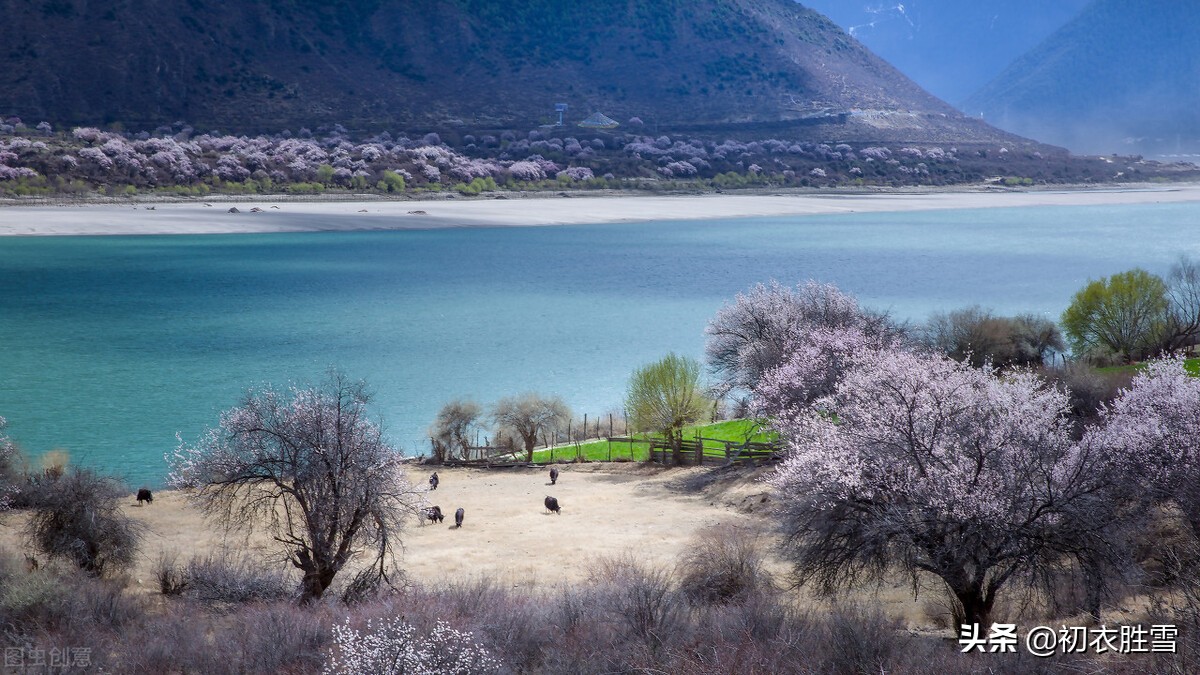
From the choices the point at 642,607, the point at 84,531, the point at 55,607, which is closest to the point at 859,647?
the point at 642,607

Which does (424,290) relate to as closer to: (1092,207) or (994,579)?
(994,579)

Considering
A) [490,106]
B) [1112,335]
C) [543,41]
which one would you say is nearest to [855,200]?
[490,106]

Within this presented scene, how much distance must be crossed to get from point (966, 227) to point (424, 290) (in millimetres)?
46415

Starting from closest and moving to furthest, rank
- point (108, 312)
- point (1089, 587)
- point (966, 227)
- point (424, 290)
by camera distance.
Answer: point (1089, 587), point (108, 312), point (424, 290), point (966, 227)

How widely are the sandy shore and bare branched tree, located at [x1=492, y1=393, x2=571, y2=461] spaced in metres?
43.1

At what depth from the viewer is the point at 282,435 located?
43.7ft

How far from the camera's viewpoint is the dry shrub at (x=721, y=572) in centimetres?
1352

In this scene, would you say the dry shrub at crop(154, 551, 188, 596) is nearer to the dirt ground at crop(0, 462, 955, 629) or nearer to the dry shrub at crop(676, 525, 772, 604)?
the dirt ground at crop(0, 462, 955, 629)

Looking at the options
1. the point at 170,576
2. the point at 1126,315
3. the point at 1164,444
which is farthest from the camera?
the point at 1126,315

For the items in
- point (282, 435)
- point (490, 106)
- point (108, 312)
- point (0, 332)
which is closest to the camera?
point (282, 435)

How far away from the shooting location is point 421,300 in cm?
4912

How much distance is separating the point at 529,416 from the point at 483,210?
184ft

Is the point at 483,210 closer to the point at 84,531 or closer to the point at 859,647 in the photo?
the point at 84,531

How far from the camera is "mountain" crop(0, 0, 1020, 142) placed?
10461 cm
